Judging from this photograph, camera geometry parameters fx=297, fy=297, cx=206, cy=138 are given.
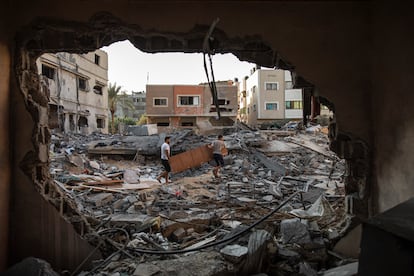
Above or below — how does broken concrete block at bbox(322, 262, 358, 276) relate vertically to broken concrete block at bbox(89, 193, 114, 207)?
above

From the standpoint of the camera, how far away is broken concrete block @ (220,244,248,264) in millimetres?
3703

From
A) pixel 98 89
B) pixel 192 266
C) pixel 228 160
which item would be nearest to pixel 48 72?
pixel 98 89

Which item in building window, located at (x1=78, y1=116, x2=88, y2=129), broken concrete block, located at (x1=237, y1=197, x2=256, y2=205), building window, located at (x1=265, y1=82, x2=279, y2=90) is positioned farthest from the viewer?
Answer: building window, located at (x1=265, y1=82, x2=279, y2=90)

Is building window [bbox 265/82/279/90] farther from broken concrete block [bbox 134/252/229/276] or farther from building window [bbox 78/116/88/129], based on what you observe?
broken concrete block [bbox 134/252/229/276]

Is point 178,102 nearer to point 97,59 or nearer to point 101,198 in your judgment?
point 97,59

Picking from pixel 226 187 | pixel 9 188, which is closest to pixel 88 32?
pixel 9 188

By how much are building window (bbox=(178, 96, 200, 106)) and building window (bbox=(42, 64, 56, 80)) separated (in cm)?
1516

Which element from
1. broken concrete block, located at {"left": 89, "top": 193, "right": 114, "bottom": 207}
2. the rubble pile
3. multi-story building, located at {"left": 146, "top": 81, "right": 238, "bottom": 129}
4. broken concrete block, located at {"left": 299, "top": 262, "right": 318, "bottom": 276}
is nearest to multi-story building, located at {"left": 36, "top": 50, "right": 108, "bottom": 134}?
multi-story building, located at {"left": 146, "top": 81, "right": 238, "bottom": 129}

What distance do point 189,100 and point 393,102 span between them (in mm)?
32294

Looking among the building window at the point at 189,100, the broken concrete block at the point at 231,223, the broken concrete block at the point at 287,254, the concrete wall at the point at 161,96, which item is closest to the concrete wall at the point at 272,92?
the building window at the point at 189,100

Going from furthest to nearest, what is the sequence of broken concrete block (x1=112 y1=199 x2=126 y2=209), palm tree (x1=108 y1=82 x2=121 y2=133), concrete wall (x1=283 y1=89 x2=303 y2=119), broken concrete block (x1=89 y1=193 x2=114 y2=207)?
concrete wall (x1=283 y1=89 x2=303 y2=119) → palm tree (x1=108 y1=82 x2=121 y2=133) → broken concrete block (x1=89 y1=193 x2=114 y2=207) → broken concrete block (x1=112 y1=199 x2=126 y2=209)

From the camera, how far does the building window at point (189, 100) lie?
1378 inches

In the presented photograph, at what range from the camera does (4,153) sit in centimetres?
375

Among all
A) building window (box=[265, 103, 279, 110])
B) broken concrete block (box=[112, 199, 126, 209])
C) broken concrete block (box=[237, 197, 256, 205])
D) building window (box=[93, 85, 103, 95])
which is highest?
building window (box=[93, 85, 103, 95])
